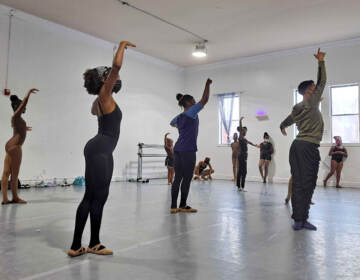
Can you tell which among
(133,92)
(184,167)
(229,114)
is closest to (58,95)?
(133,92)

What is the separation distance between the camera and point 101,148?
2156 millimetres

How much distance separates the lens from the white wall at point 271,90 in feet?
27.3

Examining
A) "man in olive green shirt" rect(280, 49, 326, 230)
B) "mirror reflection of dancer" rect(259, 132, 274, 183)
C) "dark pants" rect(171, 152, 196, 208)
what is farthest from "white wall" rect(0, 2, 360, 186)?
"man in olive green shirt" rect(280, 49, 326, 230)

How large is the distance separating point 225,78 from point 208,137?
200cm

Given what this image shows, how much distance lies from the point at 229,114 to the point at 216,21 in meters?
3.57

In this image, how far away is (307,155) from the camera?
3.09 metres

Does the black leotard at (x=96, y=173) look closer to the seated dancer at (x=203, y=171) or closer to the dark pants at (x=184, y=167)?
the dark pants at (x=184, y=167)

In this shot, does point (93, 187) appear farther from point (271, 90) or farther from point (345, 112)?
point (271, 90)

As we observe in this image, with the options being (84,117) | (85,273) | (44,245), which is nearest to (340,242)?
(85,273)

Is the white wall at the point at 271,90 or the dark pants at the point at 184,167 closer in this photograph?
the dark pants at the point at 184,167

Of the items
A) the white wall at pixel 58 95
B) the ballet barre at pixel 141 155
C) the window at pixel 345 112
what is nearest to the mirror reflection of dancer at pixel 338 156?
the window at pixel 345 112

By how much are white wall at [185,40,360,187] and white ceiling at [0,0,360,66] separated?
18.5 inches

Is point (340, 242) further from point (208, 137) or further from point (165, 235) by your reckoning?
point (208, 137)

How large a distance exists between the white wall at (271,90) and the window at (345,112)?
0.19 m
